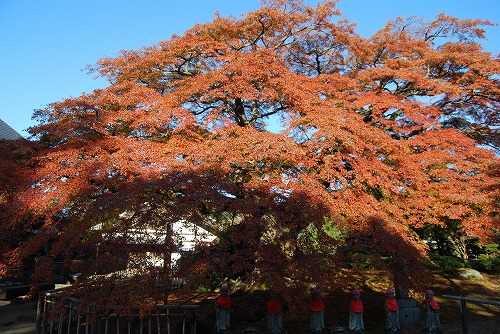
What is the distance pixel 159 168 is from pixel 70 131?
3494 mm

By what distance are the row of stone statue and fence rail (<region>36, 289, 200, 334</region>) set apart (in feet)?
1.93

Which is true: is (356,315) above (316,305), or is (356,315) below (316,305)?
below

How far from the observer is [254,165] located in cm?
873

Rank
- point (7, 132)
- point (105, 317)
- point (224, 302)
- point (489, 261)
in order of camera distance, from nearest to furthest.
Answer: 1. point (105, 317)
2. point (224, 302)
3. point (489, 261)
4. point (7, 132)

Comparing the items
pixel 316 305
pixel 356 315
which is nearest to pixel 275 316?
pixel 316 305

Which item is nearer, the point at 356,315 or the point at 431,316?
the point at 356,315

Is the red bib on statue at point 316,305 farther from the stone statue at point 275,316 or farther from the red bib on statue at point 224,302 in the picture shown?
the red bib on statue at point 224,302

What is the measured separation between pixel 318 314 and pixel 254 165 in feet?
12.0

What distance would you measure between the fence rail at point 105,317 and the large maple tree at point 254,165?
0.62 meters

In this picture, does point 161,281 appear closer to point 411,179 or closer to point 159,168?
point 159,168

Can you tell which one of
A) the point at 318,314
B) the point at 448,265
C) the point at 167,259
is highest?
the point at 167,259

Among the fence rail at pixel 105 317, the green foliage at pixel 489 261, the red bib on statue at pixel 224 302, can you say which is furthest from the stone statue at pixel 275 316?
the green foliage at pixel 489 261

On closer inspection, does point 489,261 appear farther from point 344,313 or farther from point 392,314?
point 392,314

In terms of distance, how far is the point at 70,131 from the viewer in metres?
9.51
